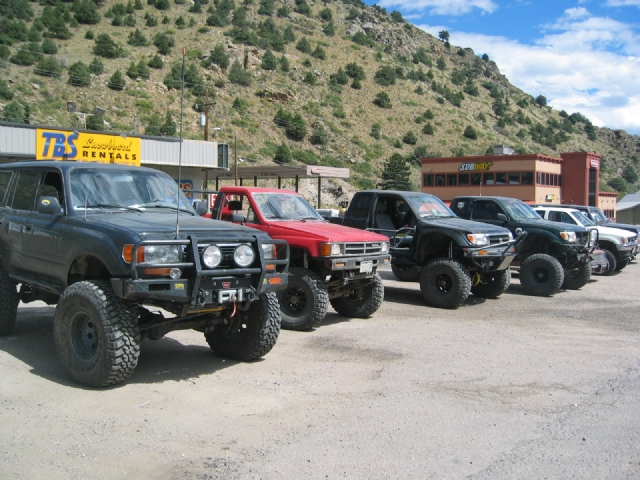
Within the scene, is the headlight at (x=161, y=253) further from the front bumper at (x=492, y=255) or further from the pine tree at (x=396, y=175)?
the pine tree at (x=396, y=175)

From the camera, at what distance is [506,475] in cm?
432

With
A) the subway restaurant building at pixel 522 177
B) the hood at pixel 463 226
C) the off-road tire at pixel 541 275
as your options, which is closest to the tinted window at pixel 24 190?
the hood at pixel 463 226

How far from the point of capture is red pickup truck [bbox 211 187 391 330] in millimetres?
8859

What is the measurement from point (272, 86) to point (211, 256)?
223 feet

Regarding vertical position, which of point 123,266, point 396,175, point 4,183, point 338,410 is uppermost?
point 396,175

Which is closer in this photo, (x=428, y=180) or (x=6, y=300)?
(x=6, y=300)

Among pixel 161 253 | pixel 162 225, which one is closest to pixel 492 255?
pixel 162 225

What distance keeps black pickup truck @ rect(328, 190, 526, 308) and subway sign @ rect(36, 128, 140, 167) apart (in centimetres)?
1335

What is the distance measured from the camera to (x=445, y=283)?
38.1 ft

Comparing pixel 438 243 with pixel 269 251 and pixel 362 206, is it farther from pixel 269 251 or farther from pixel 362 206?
pixel 269 251

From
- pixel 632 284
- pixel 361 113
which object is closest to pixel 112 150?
pixel 632 284

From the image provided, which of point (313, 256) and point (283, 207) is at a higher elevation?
point (283, 207)

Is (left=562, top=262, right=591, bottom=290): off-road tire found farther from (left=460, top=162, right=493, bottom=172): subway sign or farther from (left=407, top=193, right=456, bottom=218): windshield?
(left=460, top=162, right=493, bottom=172): subway sign

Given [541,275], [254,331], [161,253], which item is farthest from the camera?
[541,275]
